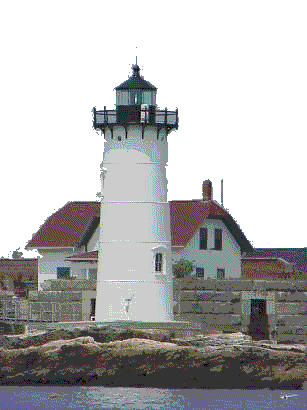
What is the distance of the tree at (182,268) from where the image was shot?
70.7 metres

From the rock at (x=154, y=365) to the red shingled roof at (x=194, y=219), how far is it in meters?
11.6

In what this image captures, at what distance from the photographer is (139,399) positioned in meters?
56.3

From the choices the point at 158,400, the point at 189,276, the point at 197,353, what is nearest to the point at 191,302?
the point at 189,276

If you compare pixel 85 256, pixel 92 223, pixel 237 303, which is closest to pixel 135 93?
pixel 237 303

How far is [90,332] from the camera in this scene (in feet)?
207

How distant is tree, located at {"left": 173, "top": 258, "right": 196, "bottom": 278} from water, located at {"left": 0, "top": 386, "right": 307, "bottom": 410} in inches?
470

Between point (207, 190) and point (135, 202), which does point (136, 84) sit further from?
point (207, 190)

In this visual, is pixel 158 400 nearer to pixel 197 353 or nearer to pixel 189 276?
pixel 197 353

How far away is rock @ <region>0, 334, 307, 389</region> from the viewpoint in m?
59.8

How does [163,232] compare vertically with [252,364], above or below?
above

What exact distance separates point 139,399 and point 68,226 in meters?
21.1

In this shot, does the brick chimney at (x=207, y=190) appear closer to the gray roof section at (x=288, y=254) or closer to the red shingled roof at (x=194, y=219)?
the red shingled roof at (x=194, y=219)

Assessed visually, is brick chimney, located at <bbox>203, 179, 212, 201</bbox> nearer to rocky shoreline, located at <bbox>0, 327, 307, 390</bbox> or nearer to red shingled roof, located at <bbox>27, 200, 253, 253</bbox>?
red shingled roof, located at <bbox>27, 200, 253, 253</bbox>

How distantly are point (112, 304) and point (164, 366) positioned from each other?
5.01 m
